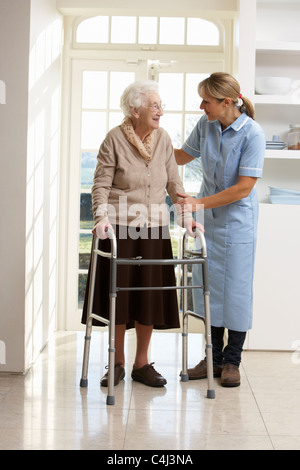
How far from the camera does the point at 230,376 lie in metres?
3.60

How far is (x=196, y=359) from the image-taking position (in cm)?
415

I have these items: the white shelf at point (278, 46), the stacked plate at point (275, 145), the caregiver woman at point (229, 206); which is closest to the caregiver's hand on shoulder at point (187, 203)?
the caregiver woman at point (229, 206)

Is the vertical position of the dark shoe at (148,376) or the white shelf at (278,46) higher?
the white shelf at (278,46)

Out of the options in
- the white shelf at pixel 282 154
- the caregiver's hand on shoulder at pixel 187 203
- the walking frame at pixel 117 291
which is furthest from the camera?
the white shelf at pixel 282 154

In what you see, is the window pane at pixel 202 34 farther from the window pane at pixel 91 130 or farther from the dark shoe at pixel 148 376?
the dark shoe at pixel 148 376

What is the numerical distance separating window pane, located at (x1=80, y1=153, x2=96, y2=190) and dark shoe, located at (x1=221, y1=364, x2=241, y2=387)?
189 centimetres

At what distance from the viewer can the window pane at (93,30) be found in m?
4.87

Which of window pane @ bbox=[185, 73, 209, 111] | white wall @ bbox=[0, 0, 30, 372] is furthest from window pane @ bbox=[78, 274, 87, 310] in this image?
window pane @ bbox=[185, 73, 209, 111]

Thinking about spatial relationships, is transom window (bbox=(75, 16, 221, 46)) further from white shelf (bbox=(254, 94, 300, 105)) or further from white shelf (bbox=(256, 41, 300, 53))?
white shelf (bbox=(254, 94, 300, 105))

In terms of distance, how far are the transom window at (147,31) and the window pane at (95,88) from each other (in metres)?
0.24

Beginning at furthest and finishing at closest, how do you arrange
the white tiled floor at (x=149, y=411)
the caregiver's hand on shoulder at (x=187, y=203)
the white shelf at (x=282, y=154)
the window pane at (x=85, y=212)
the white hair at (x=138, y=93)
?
the window pane at (x=85, y=212), the white shelf at (x=282, y=154), the caregiver's hand on shoulder at (x=187, y=203), the white hair at (x=138, y=93), the white tiled floor at (x=149, y=411)
